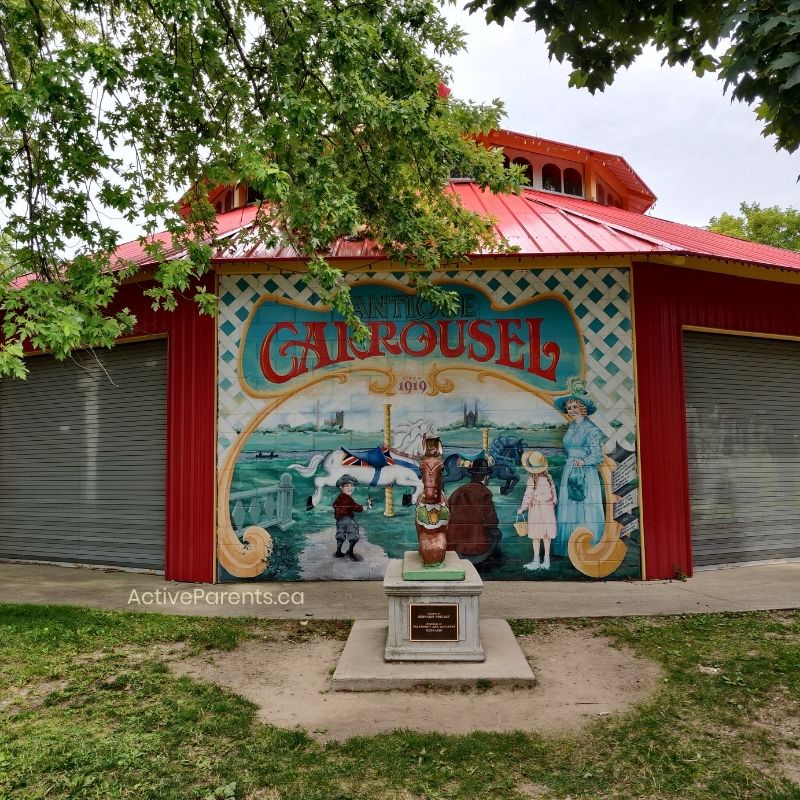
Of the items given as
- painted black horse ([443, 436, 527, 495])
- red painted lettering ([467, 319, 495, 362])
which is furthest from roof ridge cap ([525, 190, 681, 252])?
painted black horse ([443, 436, 527, 495])

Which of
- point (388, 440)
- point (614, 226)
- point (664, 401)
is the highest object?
point (614, 226)

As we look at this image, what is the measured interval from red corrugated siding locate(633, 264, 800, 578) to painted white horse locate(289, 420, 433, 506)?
3053 millimetres

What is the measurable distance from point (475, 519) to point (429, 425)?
1421 mm

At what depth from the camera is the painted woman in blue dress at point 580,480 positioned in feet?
27.3

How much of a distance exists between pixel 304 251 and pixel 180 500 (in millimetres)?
3905

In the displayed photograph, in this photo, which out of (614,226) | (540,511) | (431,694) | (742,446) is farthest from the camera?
(742,446)

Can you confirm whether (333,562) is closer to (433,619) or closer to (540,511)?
(540,511)

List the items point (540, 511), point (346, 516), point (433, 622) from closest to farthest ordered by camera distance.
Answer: point (433, 622), point (540, 511), point (346, 516)

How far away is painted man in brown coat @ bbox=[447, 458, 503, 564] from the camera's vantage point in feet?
27.5

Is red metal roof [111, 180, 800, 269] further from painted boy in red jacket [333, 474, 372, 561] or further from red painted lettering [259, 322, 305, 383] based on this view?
painted boy in red jacket [333, 474, 372, 561]

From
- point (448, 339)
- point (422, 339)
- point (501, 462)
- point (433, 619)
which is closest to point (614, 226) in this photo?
point (448, 339)

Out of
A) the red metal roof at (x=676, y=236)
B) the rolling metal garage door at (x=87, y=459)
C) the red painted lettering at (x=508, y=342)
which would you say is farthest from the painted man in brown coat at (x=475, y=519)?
the rolling metal garage door at (x=87, y=459)

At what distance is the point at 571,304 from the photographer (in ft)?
28.4

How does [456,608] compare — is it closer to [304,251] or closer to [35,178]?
[304,251]
